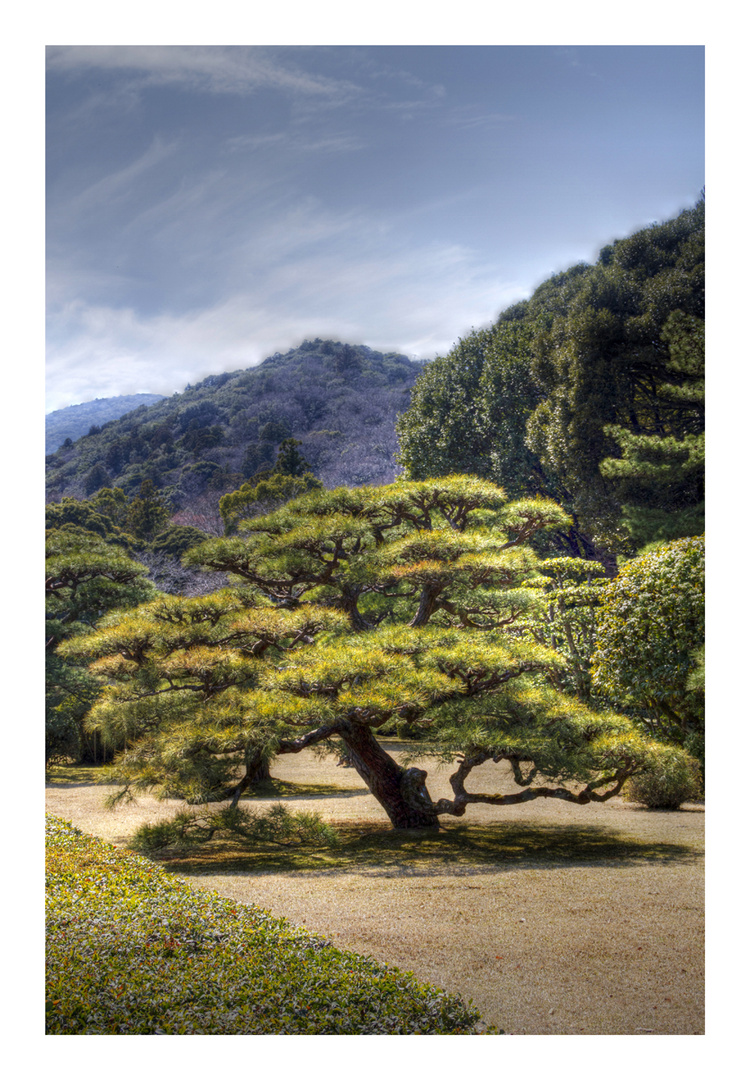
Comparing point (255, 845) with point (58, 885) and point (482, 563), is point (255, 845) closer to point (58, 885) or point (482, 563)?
point (58, 885)

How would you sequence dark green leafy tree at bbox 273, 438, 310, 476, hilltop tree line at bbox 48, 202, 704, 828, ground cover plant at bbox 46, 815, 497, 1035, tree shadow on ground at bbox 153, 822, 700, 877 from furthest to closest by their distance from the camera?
dark green leafy tree at bbox 273, 438, 310, 476
hilltop tree line at bbox 48, 202, 704, 828
tree shadow on ground at bbox 153, 822, 700, 877
ground cover plant at bbox 46, 815, 497, 1035

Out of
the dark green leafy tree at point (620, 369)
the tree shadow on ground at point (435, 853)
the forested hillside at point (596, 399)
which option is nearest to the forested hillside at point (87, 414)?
the forested hillside at point (596, 399)

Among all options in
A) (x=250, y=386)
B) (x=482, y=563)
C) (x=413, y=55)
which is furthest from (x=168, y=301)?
(x=482, y=563)

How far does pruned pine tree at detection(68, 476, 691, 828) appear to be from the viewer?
425 centimetres

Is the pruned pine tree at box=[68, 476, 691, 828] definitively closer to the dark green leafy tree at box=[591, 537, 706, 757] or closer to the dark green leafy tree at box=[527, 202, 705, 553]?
the dark green leafy tree at box=[591, 537, 706, 757]

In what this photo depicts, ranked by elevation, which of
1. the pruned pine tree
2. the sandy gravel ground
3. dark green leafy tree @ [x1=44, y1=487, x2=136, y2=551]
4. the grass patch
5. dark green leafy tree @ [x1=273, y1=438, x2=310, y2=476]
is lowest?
the sandy gravel ground

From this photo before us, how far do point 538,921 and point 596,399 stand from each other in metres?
3.80

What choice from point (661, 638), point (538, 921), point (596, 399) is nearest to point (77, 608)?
point (538, 921)

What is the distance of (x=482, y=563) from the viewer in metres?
4.77

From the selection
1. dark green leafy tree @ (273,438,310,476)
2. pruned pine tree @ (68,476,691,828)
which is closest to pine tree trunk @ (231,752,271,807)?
pruned pine tree @ (68,476,691,828)

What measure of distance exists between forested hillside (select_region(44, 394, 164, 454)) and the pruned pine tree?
117 centimetres

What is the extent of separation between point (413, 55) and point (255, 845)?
4.95 meters

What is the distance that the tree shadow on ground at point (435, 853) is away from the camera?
4027 millimetres
